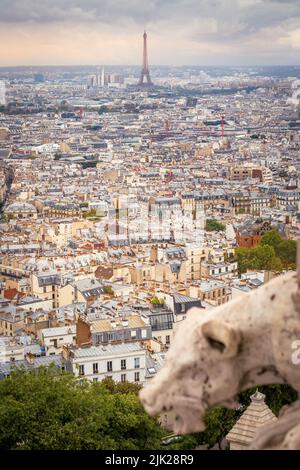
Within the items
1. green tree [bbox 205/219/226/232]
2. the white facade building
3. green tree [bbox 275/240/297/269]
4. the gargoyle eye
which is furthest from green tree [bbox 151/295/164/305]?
the gargoyle eye

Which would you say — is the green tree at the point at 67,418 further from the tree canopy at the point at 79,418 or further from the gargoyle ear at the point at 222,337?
the gargoyle ear at the point at 222,337

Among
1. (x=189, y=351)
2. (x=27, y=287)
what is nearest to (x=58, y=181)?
(x=27, y=287)

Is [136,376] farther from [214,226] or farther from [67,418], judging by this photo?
[214,226]

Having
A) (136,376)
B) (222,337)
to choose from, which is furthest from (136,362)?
(222,337)

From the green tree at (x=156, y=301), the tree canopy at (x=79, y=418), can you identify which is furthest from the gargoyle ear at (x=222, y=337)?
the green tree at (x=156, y=301)

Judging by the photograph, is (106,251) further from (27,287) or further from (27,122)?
(27,122)
